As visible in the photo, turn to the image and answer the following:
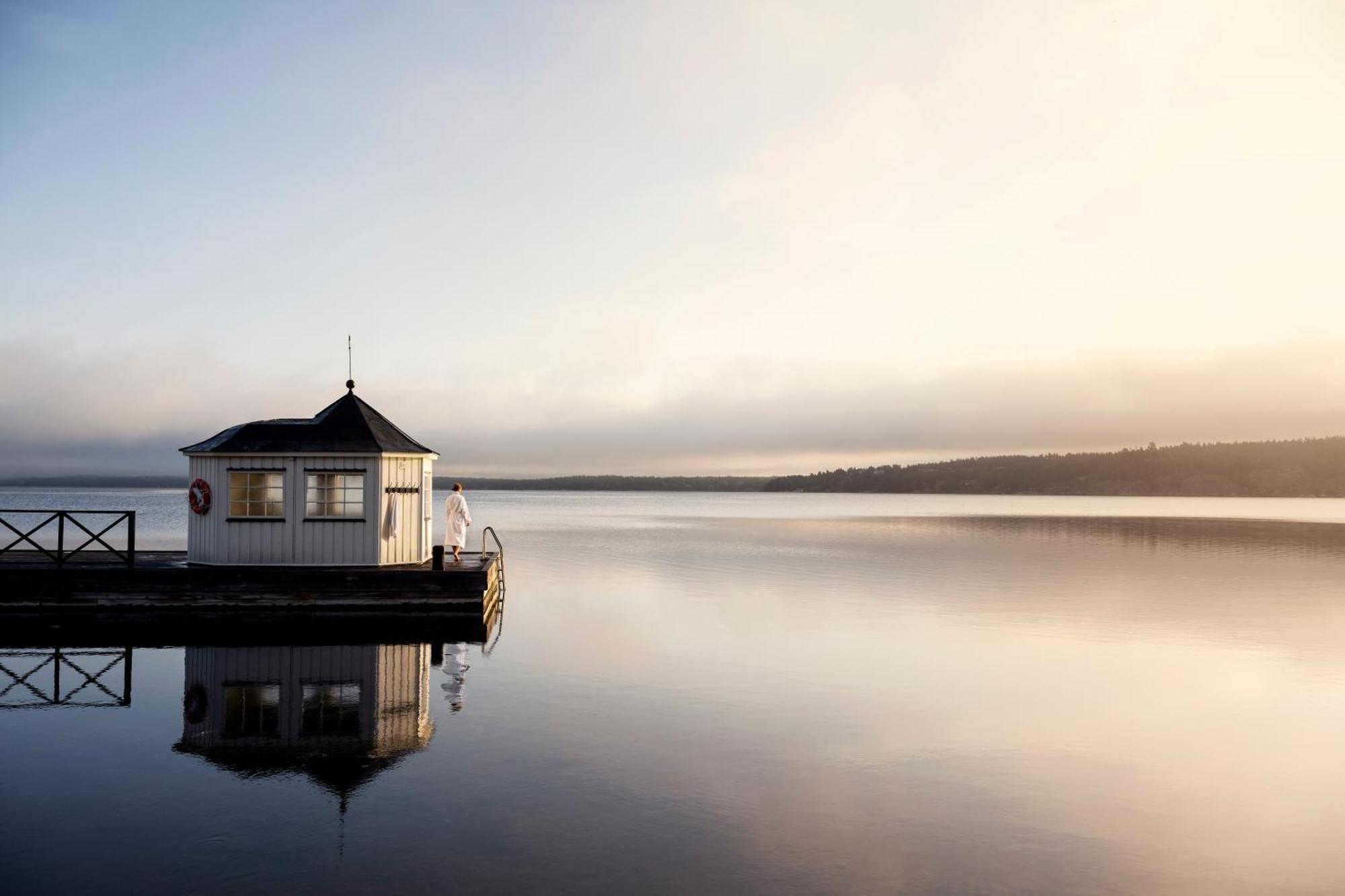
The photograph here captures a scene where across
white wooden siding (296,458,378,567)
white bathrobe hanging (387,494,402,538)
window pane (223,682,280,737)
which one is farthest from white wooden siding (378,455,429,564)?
window pane (223,682,280,737)

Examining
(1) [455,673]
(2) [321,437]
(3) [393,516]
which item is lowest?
(1) [455,673]

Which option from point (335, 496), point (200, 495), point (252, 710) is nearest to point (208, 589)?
point (200, 495)

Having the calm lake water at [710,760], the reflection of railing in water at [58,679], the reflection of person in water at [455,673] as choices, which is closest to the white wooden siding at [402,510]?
the calm lake water at [710,760]

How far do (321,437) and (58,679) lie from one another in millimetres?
7413

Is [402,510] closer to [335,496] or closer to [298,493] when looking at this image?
[335,496]

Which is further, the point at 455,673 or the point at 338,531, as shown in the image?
the point at 338,531

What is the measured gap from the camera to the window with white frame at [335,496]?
20344 mm

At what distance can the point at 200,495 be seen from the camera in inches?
803

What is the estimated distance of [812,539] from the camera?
54.6 m

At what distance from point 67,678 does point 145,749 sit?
5.18 m

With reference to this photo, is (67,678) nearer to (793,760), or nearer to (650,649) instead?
(650,649)

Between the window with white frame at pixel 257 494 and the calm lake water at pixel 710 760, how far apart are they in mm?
3825

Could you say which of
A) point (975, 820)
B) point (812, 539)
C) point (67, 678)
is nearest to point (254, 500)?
point (67, 678)

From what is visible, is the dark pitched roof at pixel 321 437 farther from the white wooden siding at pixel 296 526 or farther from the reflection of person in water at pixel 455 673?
the reflection of person in water at pixel 455 673
